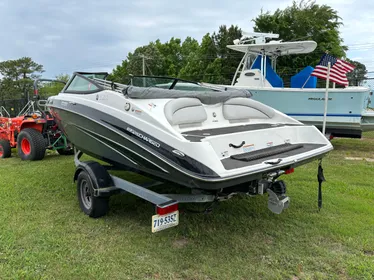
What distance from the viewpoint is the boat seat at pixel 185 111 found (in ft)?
11.1

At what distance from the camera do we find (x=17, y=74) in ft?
134

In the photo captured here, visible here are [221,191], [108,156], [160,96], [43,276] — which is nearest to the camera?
[43,276]

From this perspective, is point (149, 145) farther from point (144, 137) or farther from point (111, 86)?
point (111, 86)

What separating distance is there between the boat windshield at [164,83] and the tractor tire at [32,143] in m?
3.83

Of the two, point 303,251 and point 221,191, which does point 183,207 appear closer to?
point 221,191

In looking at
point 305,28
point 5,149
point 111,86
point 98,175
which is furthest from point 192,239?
point 305,28

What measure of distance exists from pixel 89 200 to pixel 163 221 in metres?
1.49

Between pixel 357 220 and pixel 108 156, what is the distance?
2980 millimetres

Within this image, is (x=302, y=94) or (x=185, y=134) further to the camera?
(x=302, y=94)

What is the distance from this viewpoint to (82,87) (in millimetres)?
4227

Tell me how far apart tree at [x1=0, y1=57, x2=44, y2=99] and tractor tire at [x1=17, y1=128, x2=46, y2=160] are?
33599 mm

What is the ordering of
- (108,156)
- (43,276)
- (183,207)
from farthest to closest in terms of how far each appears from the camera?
(183,207) < (108,156) < (43,276)

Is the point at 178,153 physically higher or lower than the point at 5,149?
higher

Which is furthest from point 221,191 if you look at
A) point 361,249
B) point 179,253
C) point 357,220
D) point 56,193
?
point 56,193
